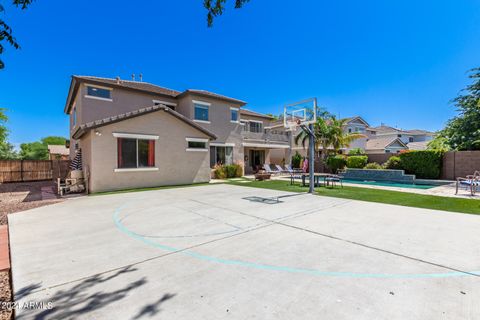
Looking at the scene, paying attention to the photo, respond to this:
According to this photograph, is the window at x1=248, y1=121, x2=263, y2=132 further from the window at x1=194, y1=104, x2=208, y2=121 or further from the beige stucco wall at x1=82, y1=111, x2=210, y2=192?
the beige stucco wall at x1=82, y1=111, x2=210, y2=192

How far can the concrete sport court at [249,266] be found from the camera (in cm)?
273

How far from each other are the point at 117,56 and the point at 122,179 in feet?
43.8

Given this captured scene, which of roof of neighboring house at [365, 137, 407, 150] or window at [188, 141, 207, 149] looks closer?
window at [188, 141, 207, 149]

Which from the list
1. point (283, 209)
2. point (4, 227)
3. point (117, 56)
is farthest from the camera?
point (117, 56)

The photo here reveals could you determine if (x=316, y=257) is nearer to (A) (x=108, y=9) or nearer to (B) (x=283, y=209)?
(B) (x=283, y=209)

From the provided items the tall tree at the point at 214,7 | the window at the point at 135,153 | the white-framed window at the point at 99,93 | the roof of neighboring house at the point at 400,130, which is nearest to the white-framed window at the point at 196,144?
the window at the point at 135,153

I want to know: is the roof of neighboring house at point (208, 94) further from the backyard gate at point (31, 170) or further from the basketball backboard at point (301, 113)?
the backyard gate at point (31, 170)

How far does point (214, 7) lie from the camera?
4344 millimetres

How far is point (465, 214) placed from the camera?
7379 mm

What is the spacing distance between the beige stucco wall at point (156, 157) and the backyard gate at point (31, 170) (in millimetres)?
8338

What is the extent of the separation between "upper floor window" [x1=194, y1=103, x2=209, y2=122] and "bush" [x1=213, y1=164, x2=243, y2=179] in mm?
4677

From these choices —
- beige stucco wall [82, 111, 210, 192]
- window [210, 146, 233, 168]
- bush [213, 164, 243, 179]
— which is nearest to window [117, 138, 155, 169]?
beige stucco wall [82, 111, 210, 192]

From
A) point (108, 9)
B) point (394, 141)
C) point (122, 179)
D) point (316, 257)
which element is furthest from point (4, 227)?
point (394, 141)

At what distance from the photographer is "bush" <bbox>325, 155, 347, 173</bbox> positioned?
23.5 m
